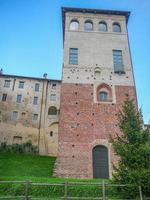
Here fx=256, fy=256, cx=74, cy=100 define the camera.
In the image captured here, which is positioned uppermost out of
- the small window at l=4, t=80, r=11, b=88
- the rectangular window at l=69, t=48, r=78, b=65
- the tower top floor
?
the tower top floor

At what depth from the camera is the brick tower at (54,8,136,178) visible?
783 inches

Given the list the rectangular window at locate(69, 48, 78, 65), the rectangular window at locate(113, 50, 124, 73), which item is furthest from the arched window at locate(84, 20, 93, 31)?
the rectangular window at locate(113, 50, 124, 73)

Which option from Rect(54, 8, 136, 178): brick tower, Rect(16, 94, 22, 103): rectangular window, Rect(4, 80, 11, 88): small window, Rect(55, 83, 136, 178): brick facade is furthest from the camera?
Rect(4, 80, 11, 88): small window

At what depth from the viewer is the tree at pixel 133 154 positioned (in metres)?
12.7

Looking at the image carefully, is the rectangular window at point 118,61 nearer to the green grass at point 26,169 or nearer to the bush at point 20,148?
the green grass at point 26,169

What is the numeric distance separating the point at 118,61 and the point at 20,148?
1871 centimetres

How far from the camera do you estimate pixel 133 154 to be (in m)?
13.6

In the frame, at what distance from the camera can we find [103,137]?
20.8m

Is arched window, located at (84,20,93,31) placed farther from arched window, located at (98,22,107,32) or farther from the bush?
the bush

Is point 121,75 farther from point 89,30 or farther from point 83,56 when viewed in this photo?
point 89,30

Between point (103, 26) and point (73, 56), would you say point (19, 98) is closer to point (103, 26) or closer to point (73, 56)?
point (73, 56)

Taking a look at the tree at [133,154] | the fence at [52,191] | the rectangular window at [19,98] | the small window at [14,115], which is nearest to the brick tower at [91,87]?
the fence at [52,191]

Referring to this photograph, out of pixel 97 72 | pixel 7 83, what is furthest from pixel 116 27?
pixel 7 83

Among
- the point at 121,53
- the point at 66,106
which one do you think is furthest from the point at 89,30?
the point at 66,106
